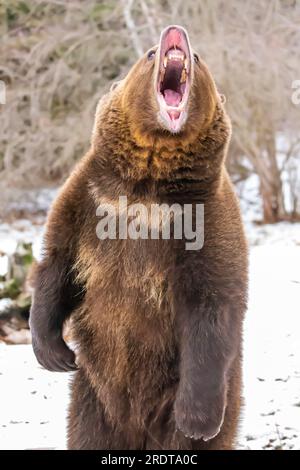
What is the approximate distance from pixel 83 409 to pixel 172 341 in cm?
56

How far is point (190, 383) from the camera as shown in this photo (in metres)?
3.17

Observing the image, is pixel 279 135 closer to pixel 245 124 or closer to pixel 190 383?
pixel 245 124

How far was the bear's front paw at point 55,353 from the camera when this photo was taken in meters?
3.51

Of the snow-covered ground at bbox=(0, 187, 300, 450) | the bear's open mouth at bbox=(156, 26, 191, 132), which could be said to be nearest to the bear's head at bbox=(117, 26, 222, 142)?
the bear's open mouth at bbox=(156, 26, 191, 132)

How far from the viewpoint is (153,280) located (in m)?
3.29

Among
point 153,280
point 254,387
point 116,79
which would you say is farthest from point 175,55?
point 116,79

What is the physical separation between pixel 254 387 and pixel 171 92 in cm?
257

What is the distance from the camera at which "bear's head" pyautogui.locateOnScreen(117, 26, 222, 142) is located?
332cm

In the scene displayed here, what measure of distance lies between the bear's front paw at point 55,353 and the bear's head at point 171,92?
102cm

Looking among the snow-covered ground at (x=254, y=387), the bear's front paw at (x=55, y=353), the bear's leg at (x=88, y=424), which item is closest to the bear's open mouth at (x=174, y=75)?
the bear's front paw at (x=55, y=353)

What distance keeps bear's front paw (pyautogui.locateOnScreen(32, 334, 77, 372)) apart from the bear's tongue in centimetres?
116

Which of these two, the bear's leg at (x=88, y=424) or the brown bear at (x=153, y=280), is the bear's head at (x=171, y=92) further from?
the bear's leg at (x=88, y=424)

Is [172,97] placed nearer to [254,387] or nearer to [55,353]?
[55,353]
